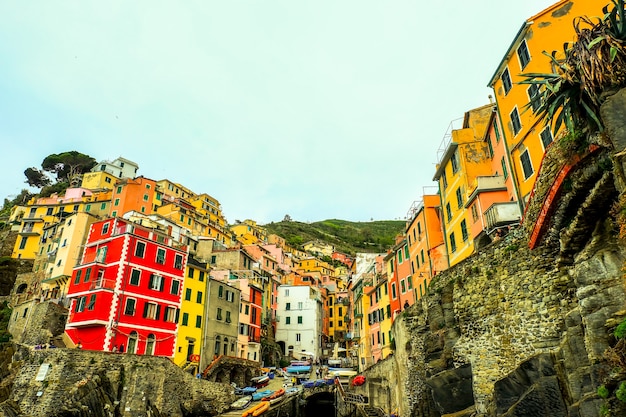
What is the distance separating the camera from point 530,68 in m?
23.7

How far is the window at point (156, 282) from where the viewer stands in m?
44.0

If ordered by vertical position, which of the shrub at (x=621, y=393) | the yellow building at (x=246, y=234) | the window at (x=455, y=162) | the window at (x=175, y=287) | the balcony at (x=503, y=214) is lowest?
the shrub at (x=621, y=393)

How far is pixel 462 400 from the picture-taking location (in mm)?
20062

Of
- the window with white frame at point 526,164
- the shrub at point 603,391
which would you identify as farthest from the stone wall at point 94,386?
the shrub at point 603,391

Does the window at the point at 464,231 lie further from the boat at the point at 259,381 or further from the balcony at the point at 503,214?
the boat at the point at 259,381

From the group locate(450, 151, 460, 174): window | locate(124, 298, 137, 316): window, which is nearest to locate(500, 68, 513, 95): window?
locate(450, 151, 460, 174): window

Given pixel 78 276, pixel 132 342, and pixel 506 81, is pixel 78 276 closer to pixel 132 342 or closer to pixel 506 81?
pixel 132 342

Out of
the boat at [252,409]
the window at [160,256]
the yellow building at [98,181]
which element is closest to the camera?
the boat at [252,409]

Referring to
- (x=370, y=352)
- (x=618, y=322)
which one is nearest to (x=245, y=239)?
(x=370, y=352)

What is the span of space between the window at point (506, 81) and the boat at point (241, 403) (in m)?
38.4

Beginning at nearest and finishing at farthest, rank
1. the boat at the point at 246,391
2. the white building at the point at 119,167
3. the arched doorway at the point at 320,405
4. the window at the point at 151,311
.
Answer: the window at the point at 151,311 < the boat at the point at 246,391 < the arched doorway at the point at 320,405 < the white building at the point at 119,167

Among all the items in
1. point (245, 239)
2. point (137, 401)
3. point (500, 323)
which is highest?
point (245, 239)

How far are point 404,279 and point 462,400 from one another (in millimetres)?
25708

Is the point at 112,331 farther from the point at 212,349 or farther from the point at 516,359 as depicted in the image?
the point at 516,359
